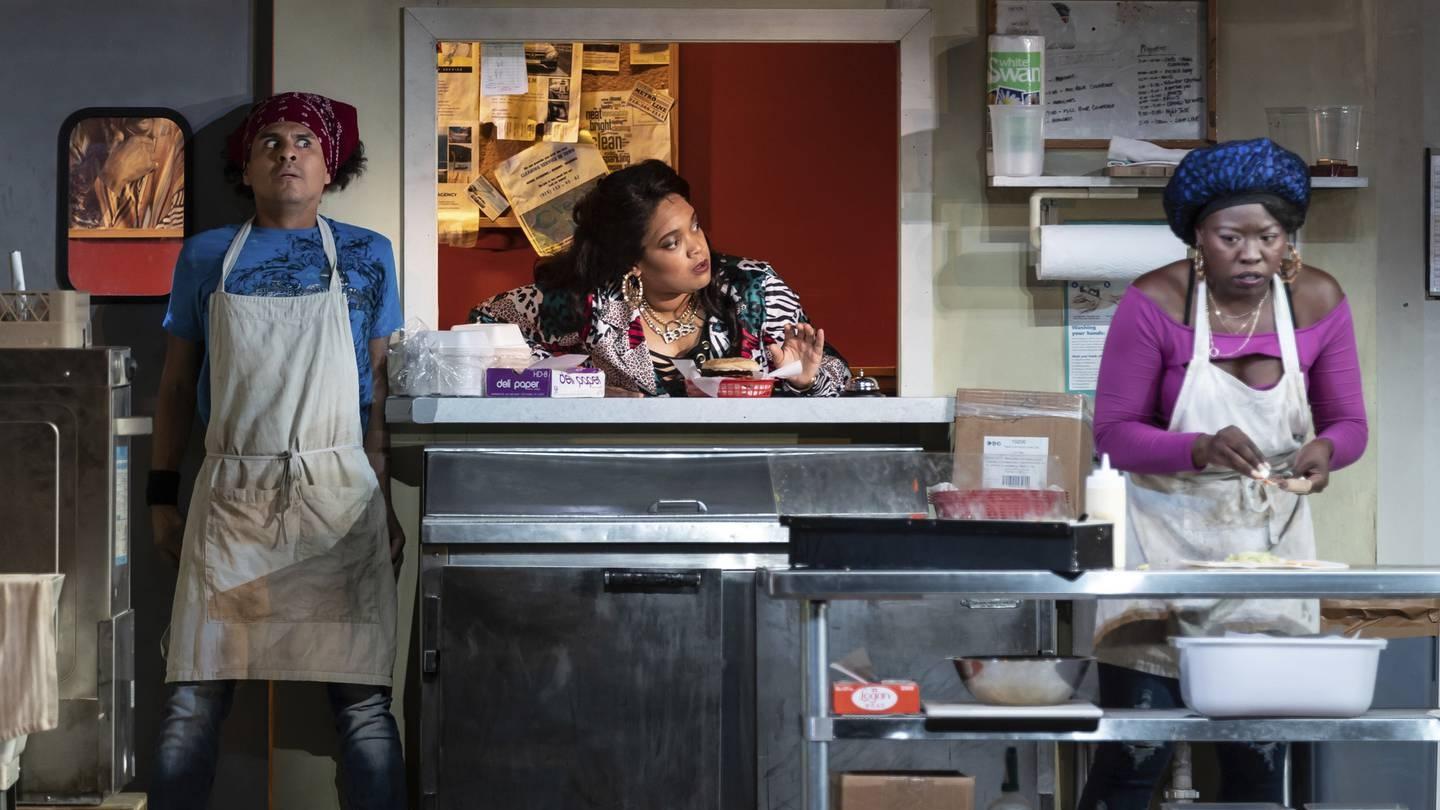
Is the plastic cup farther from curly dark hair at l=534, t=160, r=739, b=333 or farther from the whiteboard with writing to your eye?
curly dark hair at l=534, t=160, r=739, b=333

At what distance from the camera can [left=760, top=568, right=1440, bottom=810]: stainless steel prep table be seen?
2.19 metres

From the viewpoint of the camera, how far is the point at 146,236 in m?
4.00

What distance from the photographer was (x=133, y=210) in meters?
4.01

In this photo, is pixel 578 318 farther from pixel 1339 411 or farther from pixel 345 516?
pixel 1339 411

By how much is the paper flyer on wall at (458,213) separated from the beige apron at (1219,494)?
339 centimetres

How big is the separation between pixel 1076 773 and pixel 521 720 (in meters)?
1.39

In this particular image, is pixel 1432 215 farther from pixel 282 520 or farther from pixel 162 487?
pixel 162 487

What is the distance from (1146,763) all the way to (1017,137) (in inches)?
68.7

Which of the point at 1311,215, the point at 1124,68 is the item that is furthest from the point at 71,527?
the point at 1311,215

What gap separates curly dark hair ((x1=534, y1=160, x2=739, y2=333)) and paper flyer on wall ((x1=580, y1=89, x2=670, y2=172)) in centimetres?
141

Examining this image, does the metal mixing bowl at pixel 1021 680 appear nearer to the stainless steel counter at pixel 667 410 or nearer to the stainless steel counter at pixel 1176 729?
the stainless steel counter at pixel 1176 729

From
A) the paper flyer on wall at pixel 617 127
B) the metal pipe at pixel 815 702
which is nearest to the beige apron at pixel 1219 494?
the metal pipe at pixel 815 702

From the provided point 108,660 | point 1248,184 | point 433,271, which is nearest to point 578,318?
point 433,271

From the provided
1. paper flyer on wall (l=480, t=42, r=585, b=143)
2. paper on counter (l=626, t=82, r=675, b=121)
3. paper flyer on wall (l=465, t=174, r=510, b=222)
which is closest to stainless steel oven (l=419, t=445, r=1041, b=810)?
paper flyer on wall (l=465, t=174, r=510, b=222)
